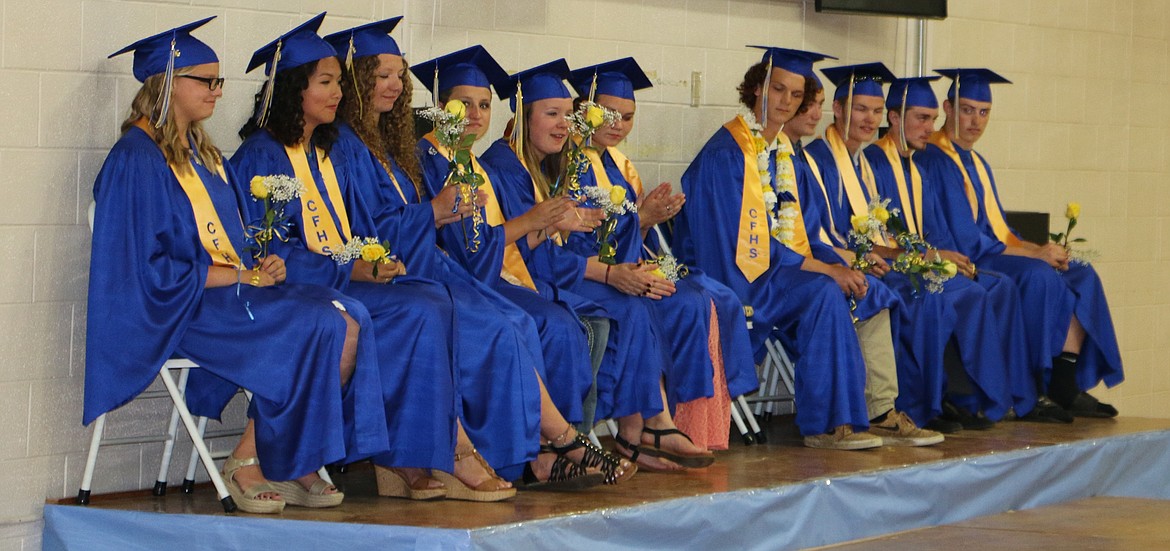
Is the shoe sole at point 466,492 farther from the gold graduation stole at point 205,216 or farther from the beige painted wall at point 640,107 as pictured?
the beige painted wall at point 640,107

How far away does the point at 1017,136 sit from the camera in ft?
28.3

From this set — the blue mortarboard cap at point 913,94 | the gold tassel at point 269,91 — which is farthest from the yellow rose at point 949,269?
the gold tassel at point 269,91

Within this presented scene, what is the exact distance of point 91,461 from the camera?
15.6 feet

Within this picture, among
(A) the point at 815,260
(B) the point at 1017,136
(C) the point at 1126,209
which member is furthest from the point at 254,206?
(C) the point at 1126,209

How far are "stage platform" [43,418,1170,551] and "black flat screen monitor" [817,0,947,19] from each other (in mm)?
2025

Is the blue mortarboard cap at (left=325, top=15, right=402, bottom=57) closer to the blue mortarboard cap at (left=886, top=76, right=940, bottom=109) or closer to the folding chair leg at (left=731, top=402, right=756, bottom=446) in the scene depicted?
the folding chair leg at (left=731, top=402, right=756, bottom=446)

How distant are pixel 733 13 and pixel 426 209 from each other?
103 inches

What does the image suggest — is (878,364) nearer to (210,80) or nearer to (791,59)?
(791,59)

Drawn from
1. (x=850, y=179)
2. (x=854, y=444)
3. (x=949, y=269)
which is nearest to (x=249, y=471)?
(x=854, y=444)

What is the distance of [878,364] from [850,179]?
96cm

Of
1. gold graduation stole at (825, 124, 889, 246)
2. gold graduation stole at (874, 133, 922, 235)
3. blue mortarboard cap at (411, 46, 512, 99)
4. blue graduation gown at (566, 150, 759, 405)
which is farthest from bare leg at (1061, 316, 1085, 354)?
blue mortarboard cap at (411, 46, 512, 99)

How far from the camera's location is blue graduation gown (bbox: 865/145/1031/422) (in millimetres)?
6543

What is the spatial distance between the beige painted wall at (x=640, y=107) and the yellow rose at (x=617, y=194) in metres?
1.02

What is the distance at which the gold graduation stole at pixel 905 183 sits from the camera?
7223 millimetres
